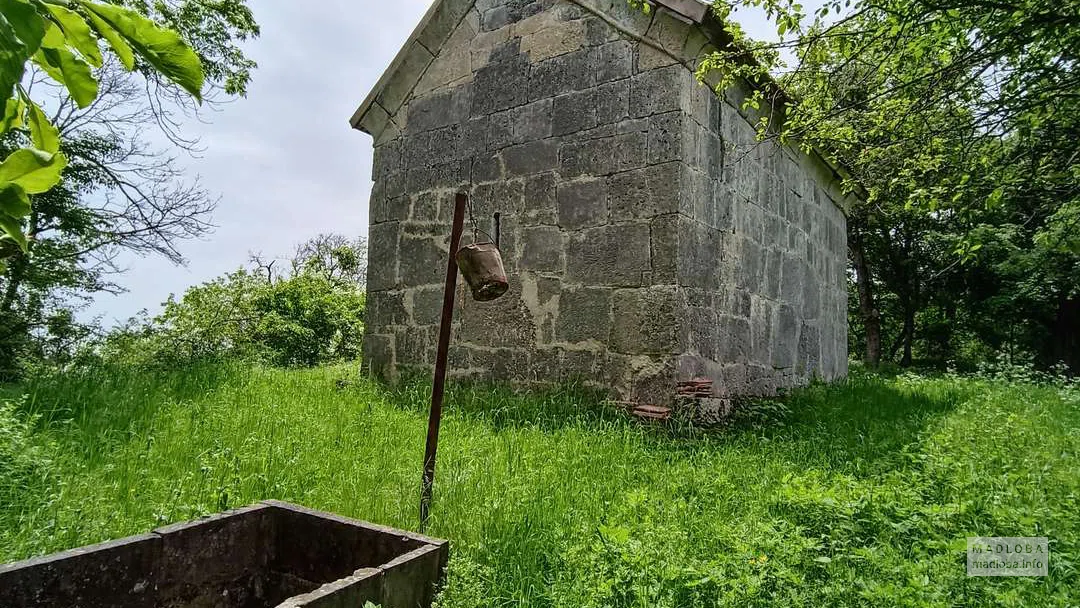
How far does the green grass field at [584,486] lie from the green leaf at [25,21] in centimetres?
222

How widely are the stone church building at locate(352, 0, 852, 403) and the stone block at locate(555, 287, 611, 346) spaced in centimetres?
1

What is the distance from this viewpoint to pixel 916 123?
218 inches

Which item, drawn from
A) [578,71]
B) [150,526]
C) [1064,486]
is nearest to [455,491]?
[150,526]

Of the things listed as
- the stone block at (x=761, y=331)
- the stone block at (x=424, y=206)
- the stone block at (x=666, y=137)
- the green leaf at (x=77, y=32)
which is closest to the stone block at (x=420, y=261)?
the stone block at (x=424, y=206)

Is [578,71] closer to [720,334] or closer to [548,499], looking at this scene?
[720,334]

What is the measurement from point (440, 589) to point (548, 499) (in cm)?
93

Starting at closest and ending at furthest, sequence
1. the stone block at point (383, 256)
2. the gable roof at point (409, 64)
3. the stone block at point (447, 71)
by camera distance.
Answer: the stone block at point (447, 71), the gable roof at point (409, 64), the stone block at point (383, 256)

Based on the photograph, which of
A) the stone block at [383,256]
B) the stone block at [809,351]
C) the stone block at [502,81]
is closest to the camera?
the stone block at [502,81]

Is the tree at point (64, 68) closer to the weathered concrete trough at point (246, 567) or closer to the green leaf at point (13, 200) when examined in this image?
the green leaf at point (13, 200)

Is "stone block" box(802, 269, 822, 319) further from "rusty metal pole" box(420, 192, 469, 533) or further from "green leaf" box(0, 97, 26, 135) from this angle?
"green leaf" box(0, 97, 26, 135)

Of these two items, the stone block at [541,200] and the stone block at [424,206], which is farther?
the stone block at [424,206]

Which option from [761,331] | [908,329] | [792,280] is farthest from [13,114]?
[908,329]

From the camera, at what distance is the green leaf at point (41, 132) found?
2.31 feet

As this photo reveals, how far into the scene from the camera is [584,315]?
5082 millimetres
